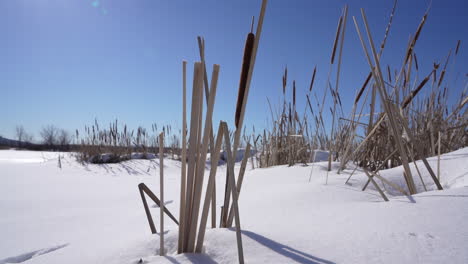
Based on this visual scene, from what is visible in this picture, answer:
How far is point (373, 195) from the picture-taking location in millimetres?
727

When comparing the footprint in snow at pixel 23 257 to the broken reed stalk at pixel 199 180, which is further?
the footprint in snow at pixel 23 257

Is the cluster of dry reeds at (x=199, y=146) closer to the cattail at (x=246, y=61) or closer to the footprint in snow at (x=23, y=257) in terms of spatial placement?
the cattail at (x=246, y=61)

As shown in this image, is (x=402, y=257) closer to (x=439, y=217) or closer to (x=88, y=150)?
(x=439, y=217)

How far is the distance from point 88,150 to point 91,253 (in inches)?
154

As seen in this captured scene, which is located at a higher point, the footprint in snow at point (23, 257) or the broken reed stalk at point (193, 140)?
the broken reed stalk at point (193, 140)

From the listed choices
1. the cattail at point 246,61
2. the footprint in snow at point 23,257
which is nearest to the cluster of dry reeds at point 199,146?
the cattail at point 246,61

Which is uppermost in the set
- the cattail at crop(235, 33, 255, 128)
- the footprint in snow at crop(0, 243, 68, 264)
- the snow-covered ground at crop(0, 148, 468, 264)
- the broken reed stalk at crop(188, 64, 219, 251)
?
the cattail at crop(235, 33, 255, 128)

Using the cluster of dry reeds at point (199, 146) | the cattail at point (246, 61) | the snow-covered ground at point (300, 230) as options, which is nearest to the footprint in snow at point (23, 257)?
the snow-covered ground at point (300, 230)

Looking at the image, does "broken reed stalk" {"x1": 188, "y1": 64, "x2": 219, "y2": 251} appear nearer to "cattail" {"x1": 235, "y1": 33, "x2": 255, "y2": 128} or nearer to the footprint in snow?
"cattail" {"x1": 235, "y1": 33, "x2": 255, "y2": 128}

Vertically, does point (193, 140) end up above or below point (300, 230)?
above

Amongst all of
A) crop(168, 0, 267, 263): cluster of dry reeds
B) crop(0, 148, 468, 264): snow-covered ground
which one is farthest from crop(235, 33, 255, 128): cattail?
crop(0, 148, 468, 264): snow-covered ground

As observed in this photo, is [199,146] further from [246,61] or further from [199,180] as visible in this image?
[246,61]

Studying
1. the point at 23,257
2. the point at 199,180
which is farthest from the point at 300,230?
the point at 23,257

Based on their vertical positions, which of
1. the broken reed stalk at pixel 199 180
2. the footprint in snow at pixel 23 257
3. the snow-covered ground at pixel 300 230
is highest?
the broken reed stalk at pixel 199 180
